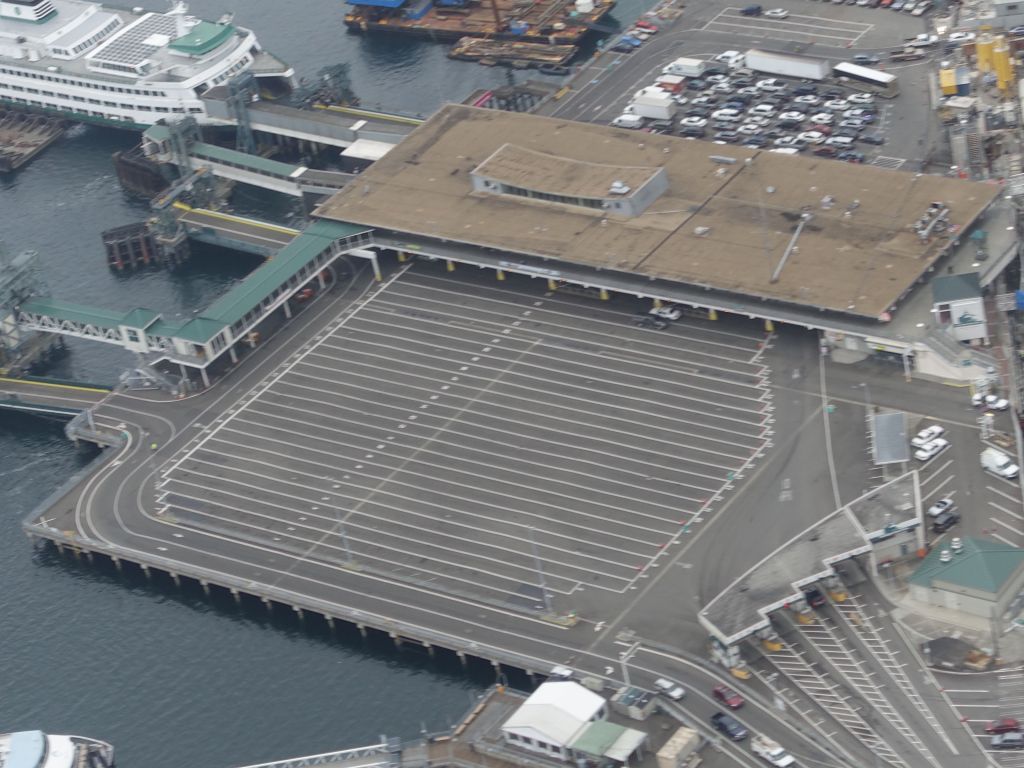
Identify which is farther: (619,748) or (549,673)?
(549,673)

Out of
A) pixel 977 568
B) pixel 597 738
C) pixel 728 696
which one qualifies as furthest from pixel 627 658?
pixel 977 568

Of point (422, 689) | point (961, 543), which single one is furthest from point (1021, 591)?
point (422, 689)

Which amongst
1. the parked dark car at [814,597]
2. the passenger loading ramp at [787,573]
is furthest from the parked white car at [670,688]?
the parked dark car at [814,597]

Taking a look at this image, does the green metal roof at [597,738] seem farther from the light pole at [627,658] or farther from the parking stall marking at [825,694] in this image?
the parking stall marking at [825,694]

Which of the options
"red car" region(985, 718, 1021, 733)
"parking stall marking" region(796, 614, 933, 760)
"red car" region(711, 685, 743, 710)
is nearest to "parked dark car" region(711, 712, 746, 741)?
"red car" region(711, 685, 743, 710)

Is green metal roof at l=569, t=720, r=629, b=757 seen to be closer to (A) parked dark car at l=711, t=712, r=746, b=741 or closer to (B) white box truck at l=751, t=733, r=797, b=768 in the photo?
(A) parked dark car at l=711, t=712, r=746, b=741

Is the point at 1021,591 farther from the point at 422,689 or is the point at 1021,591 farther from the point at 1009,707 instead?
the point at 422,689

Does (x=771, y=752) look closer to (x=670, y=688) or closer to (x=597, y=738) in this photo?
(x=670, y=688)
